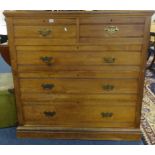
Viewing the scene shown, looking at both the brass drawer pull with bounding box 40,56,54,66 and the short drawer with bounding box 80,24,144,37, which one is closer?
the short drawer with bounding box 80,24,144,37

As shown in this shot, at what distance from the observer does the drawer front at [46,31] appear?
1.92m

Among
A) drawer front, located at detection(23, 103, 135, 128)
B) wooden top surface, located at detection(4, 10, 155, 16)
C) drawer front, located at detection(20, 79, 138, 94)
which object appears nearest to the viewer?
wooden top surface, located at detection(4, 10, 155, 16)

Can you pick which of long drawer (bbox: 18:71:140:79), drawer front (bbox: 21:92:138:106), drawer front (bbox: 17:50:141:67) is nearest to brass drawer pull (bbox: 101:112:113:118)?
drawer front (bbox: 21:92:138:106)

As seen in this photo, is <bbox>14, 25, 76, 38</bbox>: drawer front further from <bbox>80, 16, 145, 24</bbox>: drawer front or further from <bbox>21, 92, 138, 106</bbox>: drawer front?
<bbox>21, 92, 138, 106</bbox>: drawer front

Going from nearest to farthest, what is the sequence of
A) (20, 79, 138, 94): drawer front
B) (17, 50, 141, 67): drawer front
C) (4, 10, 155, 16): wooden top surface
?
(4, 10, 155, 16): wooden top surface, (17, 50, 141, 67): drawer front, (20, 79, 138, 94): drawer front

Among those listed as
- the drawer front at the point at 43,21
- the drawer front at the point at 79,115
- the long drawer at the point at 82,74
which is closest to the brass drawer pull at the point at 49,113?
the drawer front at the point at 79,115

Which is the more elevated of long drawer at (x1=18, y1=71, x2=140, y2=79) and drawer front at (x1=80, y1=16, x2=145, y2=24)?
drawer front at (x1=80, y1=16, x2=145, y2=24)

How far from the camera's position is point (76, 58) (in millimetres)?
2020

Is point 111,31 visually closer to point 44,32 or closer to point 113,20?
point 113,20

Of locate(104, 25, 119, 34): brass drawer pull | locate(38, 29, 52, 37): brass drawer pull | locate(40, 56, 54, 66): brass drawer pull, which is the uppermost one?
locate(104, 25, 119, 34): brass drawer pull

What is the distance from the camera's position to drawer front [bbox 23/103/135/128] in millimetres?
2219

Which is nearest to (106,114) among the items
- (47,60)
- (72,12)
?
(47,60)
